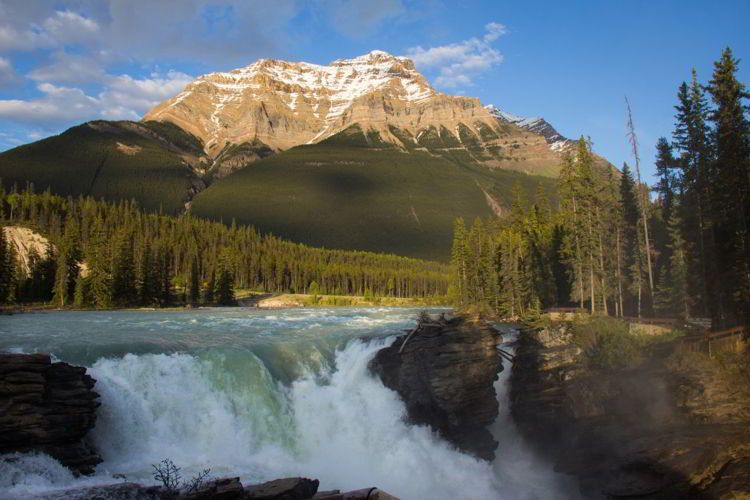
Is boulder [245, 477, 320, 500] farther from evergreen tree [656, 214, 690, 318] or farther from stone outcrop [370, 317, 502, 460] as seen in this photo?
evergreen tree [656, 214, 690, 318]

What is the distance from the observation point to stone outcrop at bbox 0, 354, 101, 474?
19516mm

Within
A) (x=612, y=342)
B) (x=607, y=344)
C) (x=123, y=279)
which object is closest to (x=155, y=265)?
(x=123, y=279)

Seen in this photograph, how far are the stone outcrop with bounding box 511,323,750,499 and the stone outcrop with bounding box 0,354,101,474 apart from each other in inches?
950

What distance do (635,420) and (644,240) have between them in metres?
39.2

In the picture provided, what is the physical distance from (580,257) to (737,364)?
25.0 metres

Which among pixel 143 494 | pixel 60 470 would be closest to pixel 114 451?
pixel 60 470

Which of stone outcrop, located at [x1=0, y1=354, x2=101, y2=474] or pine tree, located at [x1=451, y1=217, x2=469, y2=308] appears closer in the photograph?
stone outcrop, located at [x1=0, y1=354, x2=101, y2=474]

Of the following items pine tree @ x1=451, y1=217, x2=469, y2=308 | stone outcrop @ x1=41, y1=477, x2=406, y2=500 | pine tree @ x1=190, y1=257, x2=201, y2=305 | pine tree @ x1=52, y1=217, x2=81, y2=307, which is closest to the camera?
stone outcrop @ x1=41, y1=477, x2=406, y2=500

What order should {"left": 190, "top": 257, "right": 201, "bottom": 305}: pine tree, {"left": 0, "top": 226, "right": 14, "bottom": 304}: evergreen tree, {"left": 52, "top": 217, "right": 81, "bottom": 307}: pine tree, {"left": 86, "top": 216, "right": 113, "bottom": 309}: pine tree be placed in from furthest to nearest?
{"left": 190, "top": 257, "right": 201, "bottom": 305}: pine tree < {"left": 52, "top": 217, "right": 81, "bottom": 307}: pine tree < {"left": 86, "top": 216, "right": 113, "bottom": 309}: pine tree < {"left": 0, "top": 226, "right": 14, "bottom": 304}: evergreen tree

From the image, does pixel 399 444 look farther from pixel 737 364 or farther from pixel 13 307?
pixel 13 307

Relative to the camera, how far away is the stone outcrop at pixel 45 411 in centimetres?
1952

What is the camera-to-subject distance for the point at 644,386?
101 ft

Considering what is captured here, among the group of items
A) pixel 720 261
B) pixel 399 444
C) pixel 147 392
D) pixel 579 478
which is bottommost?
pixel 579 478

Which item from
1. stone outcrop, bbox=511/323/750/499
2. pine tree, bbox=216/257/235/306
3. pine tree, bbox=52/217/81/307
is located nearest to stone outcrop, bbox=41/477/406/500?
stone outcrop, bbox=511/323/750/499
